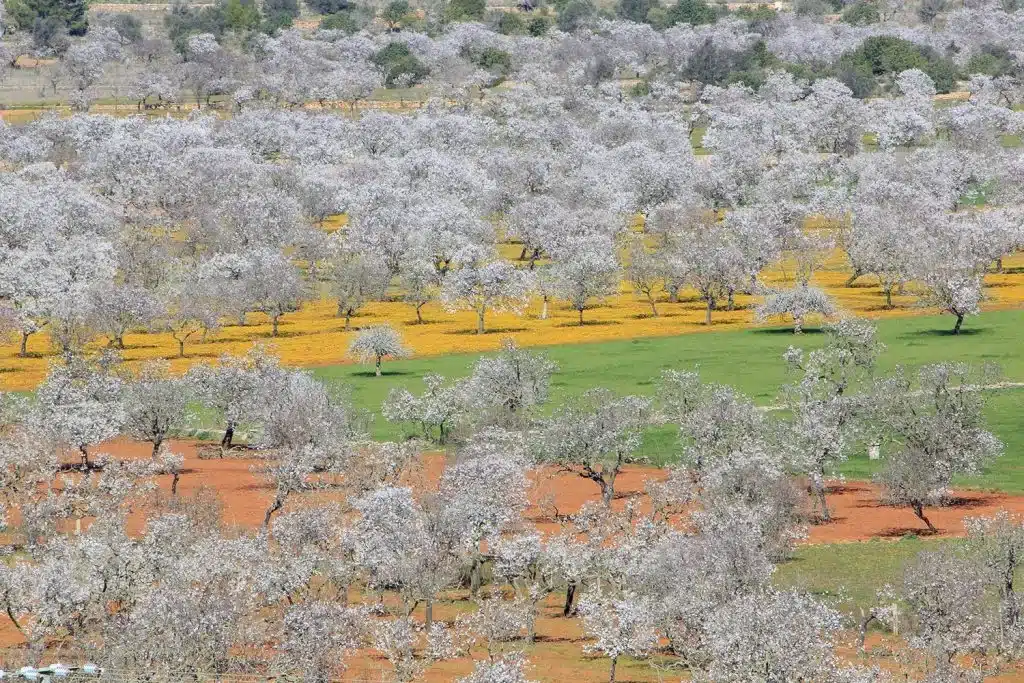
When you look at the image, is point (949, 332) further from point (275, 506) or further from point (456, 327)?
point (275, 506)

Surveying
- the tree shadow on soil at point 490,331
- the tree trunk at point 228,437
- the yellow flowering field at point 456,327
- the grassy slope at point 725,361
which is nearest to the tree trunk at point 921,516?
the grassy slope at point 725,361

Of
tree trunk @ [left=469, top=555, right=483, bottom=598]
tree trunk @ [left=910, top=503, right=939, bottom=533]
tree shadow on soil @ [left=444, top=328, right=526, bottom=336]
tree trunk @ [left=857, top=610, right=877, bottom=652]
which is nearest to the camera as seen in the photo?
tree trunk @ [left=857, top=610, right=877, bottom=652]

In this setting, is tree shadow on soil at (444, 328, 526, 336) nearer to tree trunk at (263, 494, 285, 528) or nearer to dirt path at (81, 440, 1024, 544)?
dirt path at (81, 440, 1024, 544)

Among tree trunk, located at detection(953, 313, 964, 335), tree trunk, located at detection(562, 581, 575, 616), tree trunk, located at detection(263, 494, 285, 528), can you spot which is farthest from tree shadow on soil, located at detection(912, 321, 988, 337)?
tree trunk, located at detection(562, 581, 575, 616)

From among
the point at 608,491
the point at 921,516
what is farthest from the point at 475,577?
the point at 921,516

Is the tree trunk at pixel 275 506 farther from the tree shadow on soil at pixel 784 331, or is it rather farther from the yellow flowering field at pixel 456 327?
the tree shadow on soil at pixel 784 331

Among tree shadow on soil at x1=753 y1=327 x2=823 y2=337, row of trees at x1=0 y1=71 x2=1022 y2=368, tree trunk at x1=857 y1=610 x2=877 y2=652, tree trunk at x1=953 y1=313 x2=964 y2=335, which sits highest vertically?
tree trunk at x1=857 y1=610 x2=877 y2=652
